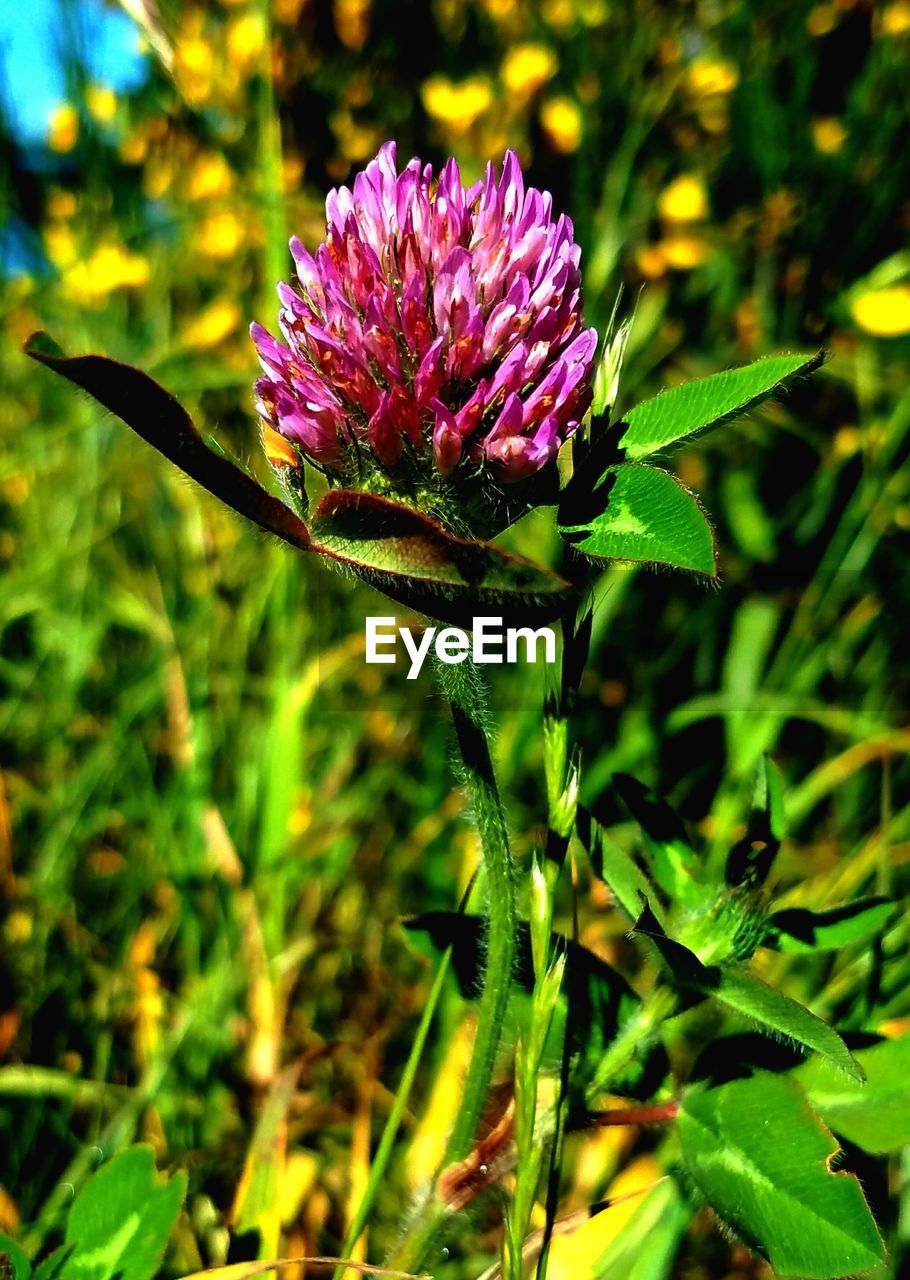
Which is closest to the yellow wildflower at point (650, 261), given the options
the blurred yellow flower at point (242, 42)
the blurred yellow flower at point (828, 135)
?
the blurred yellow flower at point (828, 135)

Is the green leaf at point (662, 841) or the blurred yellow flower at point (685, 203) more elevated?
the blurred yellow flower at point (685, 203)

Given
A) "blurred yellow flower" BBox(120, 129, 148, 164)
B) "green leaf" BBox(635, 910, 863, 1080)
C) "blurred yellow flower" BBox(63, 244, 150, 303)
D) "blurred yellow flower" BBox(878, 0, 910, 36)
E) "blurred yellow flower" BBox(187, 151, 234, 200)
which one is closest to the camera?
"green leaf" BBox(635, 910, 863, 1080)

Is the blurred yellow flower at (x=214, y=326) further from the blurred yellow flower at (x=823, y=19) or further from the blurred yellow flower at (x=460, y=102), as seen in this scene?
the blurred yellow flower at (x=823, y=19)

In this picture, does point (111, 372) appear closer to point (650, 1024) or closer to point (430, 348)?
point (430, 348)

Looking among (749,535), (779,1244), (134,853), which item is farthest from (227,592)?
(779,1244)

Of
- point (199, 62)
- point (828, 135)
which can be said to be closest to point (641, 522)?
point (828, 135)

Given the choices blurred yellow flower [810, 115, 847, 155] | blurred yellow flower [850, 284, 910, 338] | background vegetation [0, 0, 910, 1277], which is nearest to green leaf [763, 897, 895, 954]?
background vegetation [0, 0, 910, 1277]

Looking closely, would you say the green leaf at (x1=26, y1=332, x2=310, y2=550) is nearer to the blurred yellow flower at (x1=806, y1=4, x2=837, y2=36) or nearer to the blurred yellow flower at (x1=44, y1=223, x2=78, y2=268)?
the blurred yellow flower at (x1=806, y1=4, x2=837, y2=36)
